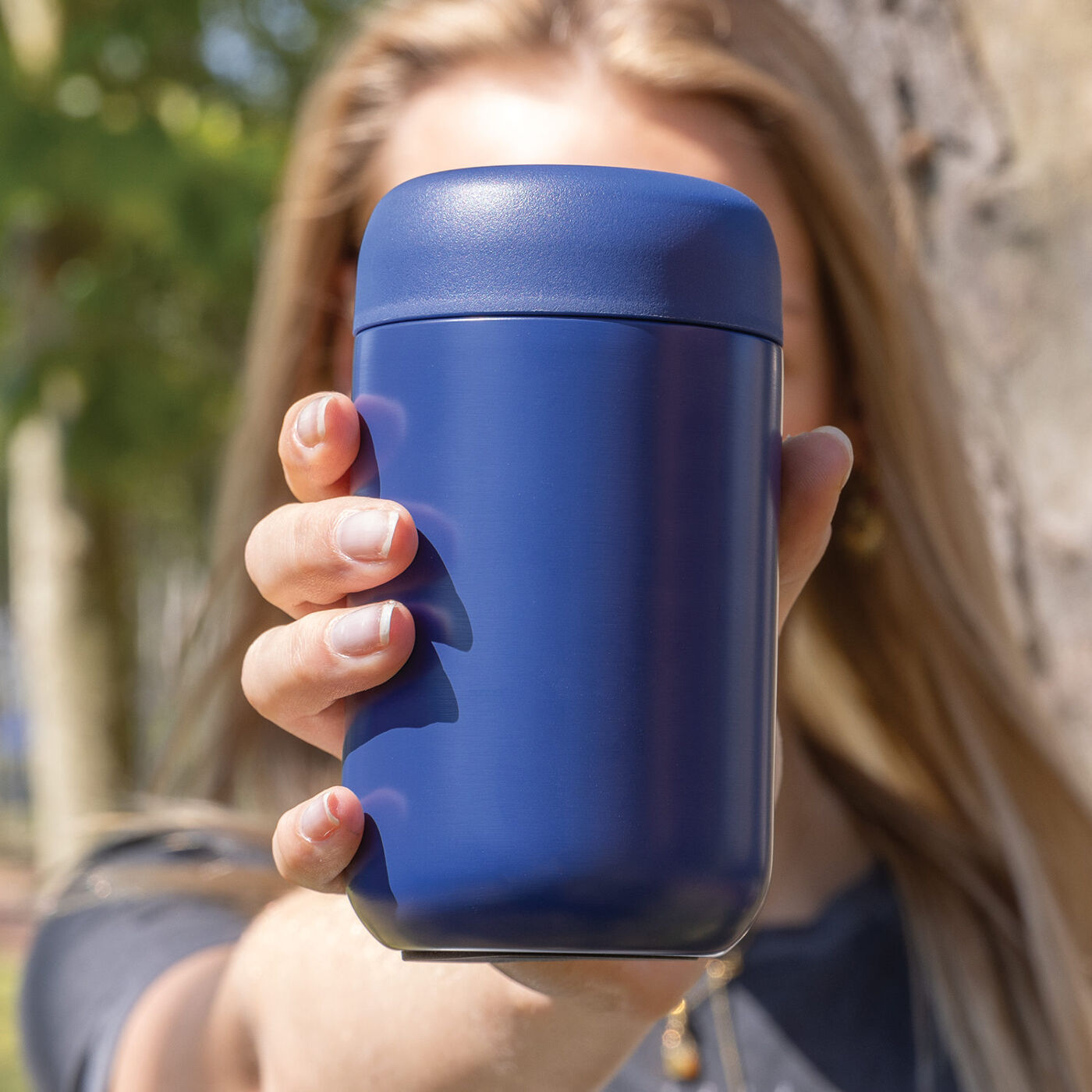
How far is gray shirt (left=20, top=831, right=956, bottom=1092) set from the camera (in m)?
1.66

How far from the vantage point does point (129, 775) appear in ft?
17.3

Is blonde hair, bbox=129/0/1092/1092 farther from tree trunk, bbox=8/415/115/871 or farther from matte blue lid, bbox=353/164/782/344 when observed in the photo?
tree trunk, bbox=8/415/115/871

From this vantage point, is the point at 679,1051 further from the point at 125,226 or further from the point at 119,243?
the point at 119,243

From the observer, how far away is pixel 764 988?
5.89ft

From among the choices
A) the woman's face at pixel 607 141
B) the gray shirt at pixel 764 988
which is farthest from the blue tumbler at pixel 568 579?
the gray shirt at pixel 764 988

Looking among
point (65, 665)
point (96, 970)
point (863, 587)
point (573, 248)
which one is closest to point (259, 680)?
point (573, 248)

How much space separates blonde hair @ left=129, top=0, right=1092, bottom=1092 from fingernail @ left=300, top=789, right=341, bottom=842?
953 millimetres

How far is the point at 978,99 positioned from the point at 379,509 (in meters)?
1.69

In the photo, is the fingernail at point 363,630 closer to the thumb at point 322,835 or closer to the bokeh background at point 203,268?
the thumb at point 322,835

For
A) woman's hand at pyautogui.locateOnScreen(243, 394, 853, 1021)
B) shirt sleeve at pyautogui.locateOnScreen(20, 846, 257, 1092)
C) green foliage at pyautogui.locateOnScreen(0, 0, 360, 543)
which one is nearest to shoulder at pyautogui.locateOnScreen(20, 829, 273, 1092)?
shirt sleeve at pyautogui.locateOnScreen(20, 846, 257, 1092)

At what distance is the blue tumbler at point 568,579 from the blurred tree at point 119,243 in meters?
3.74

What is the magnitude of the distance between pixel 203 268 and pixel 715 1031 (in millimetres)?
3345

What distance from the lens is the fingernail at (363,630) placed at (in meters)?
0.77

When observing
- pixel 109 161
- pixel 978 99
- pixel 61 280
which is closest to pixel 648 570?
pixel 978 99
